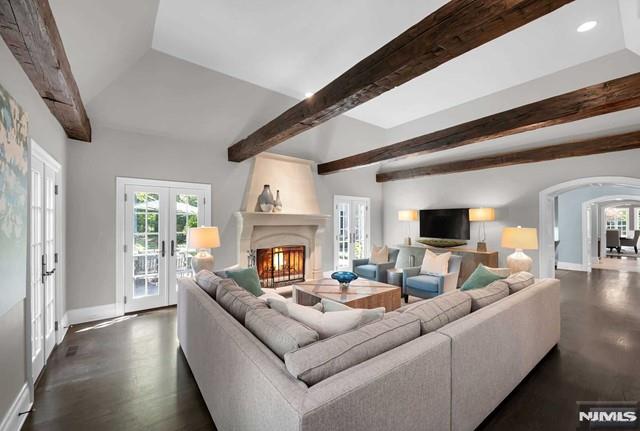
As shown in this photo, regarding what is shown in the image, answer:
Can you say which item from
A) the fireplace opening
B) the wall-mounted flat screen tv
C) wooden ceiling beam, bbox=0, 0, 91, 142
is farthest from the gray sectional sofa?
the wall-mounted flat screen tv

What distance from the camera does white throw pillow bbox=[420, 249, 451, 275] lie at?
464 cm

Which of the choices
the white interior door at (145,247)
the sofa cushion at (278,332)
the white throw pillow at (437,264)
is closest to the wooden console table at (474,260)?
the white throw pillow at (437,264)

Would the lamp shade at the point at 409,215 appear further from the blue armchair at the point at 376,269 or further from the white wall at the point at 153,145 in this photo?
the white wall at the point at 153,145

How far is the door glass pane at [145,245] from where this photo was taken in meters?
4.29

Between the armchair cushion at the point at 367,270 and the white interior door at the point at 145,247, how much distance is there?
348 cm

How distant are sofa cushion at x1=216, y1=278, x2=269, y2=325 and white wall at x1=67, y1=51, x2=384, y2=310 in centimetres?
278

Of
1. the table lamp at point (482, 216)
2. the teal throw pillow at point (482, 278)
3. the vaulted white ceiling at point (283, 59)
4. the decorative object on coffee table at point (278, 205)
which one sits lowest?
the teal throw pillow at point (482, 278)

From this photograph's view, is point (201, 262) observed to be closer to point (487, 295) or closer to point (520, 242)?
point (487, 295)

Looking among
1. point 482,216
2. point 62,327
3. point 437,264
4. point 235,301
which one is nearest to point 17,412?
point 235,301

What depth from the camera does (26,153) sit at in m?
2.09

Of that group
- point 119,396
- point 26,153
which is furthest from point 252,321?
point 26,153

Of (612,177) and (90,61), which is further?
(612,177)

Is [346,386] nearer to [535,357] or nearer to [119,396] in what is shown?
[119,396]

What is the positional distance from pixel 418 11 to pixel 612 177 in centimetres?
442
